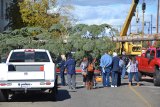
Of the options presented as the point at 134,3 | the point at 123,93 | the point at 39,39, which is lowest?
the point at 123,93

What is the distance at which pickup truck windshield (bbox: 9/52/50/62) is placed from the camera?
16944 mm

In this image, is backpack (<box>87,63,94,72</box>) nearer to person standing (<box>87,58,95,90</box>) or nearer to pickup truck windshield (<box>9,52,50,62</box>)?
person standing (<box>87,58,95,90</box>)

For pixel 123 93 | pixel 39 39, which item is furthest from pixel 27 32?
pixel 123 93

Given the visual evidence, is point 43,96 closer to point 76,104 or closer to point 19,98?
point 19,98

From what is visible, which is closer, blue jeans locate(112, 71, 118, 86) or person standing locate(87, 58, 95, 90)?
person standing locate(87, 58, 95, 90)

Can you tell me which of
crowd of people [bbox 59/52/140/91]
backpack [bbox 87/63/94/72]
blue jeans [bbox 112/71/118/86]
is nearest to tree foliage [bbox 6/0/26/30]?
crowd of people [bbox 59/52/140/91]

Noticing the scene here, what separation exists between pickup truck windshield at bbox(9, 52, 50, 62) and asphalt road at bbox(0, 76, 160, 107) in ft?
4.63

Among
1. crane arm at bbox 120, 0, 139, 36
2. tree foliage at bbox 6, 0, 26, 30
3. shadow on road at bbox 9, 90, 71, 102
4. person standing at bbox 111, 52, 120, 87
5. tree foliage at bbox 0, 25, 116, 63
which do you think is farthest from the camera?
crane arm at bbox 120, 0, 139, 36

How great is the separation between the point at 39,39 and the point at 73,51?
8.48 ft

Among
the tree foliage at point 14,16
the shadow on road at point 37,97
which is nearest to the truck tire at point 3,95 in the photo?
the shadow on road at point 37,97

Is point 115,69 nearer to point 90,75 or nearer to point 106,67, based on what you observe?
point 106,67

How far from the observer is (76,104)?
50.3 feet

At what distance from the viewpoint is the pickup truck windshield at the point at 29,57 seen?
16.9 m

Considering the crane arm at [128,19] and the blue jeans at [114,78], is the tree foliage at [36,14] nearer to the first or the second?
the crane arm at [128,19]
